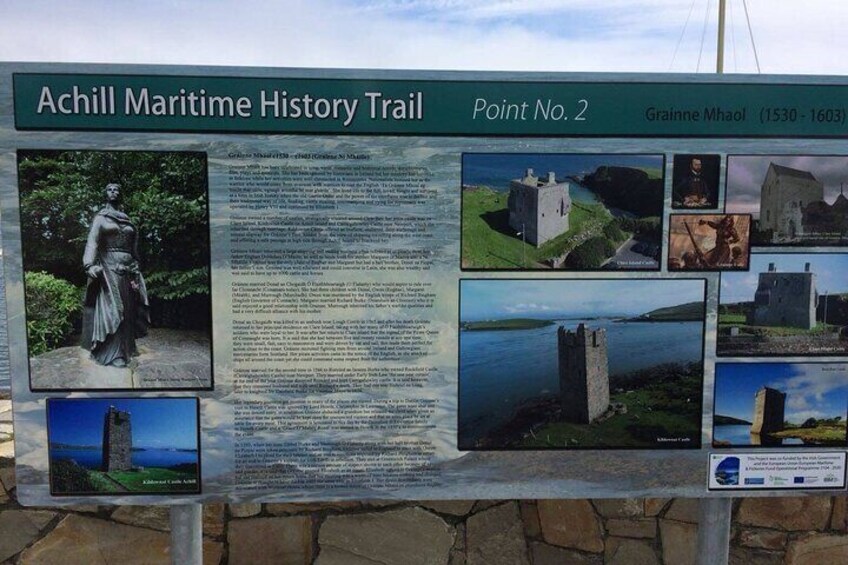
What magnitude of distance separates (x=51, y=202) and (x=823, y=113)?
315 cm

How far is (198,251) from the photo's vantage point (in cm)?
266

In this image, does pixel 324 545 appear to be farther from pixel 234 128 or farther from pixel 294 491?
pixel 234 128

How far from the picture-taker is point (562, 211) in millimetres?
2689

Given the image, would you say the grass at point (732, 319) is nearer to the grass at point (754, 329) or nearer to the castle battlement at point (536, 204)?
the grass at point (754, 329)

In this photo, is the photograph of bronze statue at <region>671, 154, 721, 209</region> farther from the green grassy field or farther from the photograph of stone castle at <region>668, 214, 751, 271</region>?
the green grassy field

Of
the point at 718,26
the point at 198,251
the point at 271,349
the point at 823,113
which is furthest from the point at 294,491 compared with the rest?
the point at 718,26

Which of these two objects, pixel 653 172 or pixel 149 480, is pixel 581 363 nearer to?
pixel 653 172

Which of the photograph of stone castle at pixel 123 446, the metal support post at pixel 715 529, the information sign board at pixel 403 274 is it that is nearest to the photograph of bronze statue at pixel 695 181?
the information sign board at pixel 403 274

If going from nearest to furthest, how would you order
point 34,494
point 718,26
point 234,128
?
point 234,128, point 34,494, point 718,26

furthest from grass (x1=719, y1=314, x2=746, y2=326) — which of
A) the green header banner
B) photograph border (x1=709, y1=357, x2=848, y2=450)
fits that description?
the green header banner

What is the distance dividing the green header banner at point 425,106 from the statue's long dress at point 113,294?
40cm

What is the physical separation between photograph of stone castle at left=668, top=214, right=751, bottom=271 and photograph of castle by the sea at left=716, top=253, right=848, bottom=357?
0.34ft

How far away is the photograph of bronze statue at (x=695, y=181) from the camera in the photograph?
271 centimetres

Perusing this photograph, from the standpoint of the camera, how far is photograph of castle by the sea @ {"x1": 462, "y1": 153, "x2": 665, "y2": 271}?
8.75ft
